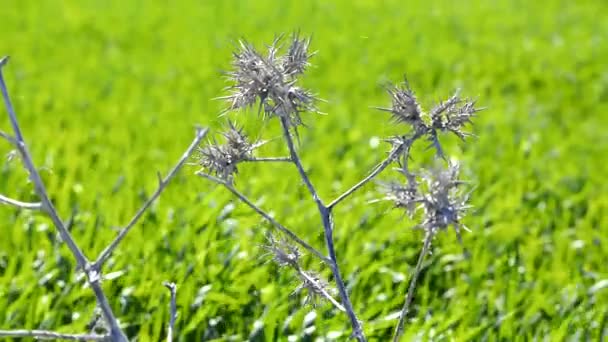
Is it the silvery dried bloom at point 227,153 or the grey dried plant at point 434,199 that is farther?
the silvery dried bloom at point 227,153

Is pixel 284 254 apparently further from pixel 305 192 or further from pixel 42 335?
pixel 305 192

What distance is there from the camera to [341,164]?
14.1 feet

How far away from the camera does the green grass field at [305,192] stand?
2.61m

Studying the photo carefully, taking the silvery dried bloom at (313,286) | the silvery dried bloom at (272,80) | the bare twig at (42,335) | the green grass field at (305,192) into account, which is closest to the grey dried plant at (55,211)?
the bare twig at (42,335)

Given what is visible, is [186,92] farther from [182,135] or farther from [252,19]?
[252,19]

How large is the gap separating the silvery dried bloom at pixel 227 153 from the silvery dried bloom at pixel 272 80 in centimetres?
7

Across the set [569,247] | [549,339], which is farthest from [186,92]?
[549,339]

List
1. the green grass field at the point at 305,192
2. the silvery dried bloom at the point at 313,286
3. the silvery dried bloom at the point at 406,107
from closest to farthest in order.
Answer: the silvery dried bloom at the point at 406,107, the silvery dried bloom at the point at 313,286, the green grass field at the point at 305,192

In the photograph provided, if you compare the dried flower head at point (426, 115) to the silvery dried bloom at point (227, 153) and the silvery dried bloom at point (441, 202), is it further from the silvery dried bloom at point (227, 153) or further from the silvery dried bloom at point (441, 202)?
the silvery dried bloom at point (227, 153)

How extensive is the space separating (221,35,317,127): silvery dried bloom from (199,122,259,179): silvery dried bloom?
0.07 m

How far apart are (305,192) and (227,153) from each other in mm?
2170

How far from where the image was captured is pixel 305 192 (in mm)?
3752

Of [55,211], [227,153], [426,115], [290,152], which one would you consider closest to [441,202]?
[426,115]

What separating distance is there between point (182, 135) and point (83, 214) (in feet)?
5.00
